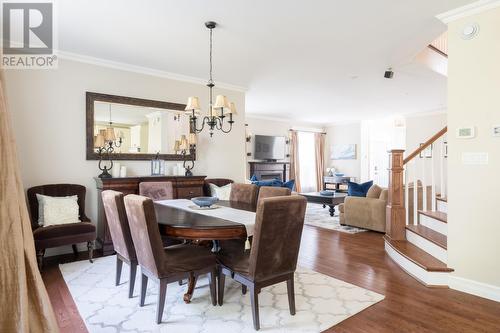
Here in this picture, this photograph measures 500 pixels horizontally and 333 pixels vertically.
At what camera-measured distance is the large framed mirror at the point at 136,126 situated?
4289mm

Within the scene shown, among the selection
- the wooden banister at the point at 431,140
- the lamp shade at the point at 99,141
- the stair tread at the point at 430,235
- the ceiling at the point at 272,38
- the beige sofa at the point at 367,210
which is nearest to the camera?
the ceiling at the point at 272,38

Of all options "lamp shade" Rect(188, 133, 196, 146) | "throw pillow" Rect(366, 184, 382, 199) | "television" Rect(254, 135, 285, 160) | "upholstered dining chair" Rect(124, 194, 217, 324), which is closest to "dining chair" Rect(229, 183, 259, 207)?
"upholstered dining chair" Rect(124, 194, 217, 324)

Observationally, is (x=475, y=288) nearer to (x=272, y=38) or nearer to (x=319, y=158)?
(x=272, y=38)

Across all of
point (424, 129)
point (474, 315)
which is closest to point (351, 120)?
point (424, 129)

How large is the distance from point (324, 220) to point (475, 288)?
11.5 feet

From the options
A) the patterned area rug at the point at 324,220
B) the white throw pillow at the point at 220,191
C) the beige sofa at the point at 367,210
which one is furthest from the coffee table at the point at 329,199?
the white throw pillow at the point at 220,191

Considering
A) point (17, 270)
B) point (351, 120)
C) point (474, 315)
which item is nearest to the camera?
point (17, 270)

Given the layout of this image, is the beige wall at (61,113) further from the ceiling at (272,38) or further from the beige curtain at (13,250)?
the beige curtain at (13,250)

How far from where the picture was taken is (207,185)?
16.9ft

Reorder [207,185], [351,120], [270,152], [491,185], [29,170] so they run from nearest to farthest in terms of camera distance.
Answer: [491,185] → [29,170] → [207,185] → [270,152] → [351,120]

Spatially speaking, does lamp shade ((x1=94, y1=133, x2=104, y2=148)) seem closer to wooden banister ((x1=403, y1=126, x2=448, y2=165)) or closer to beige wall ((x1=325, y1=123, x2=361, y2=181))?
wooden banister ((x1=403, y1=126, x2=448, y2=165))

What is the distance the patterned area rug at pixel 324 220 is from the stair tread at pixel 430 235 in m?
1.48

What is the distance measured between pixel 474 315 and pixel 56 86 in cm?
516

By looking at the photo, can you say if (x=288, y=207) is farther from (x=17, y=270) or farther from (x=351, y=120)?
(x=351, y=120)
